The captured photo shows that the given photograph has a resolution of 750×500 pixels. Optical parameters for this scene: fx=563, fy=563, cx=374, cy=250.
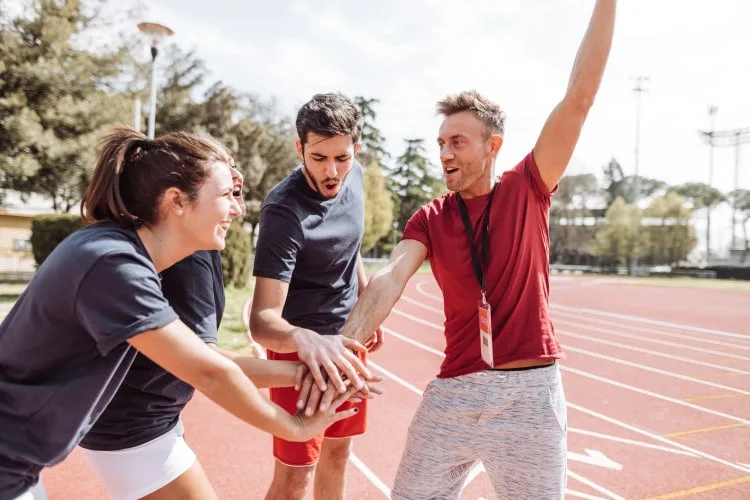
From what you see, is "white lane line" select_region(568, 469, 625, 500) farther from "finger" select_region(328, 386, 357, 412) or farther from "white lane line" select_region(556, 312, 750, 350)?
"white lane line" select_region(556, 312, 750, 350)

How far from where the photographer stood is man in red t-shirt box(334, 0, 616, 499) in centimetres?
225

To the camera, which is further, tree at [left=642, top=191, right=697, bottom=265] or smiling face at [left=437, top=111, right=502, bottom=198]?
tree at [left=642, top=191, right=697, bottom=265]

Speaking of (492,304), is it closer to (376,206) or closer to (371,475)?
(371,475)

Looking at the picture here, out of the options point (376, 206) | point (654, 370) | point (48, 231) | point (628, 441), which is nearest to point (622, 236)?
point (376, 206)

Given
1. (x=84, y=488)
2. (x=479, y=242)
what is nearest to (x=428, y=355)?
(x=84, y=488)

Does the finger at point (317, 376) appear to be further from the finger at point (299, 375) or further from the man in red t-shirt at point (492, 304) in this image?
the man in red t-shirt at point (492, 304)

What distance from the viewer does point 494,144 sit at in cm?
253

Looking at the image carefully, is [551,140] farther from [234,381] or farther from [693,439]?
[693,439]

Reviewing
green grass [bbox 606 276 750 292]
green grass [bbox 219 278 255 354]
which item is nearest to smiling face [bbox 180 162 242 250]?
green grass [bbox 219 278 255 354]

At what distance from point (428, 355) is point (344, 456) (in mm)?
5974

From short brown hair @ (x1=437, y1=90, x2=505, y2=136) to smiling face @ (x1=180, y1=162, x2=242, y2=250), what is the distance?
3.71ft

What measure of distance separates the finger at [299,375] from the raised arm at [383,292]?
0.90ft

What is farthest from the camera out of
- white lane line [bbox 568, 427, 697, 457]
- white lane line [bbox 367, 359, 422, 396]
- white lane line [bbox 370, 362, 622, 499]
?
white lane line [bbox 367, 359, 422, 396]

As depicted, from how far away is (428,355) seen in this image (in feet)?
29.5
